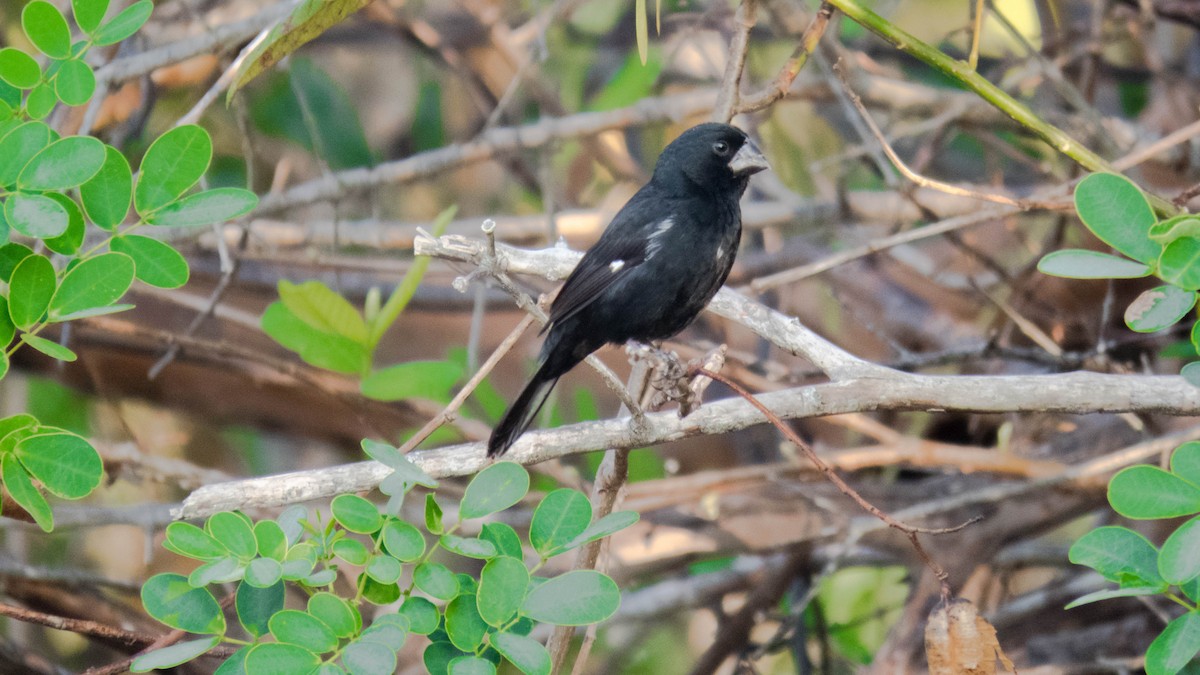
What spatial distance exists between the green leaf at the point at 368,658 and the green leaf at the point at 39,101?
114 cm

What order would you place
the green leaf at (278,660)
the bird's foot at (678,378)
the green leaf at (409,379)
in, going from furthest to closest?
the green leaf at (409,379), the bird's foot at (678,378), the green leaf at (278,660)

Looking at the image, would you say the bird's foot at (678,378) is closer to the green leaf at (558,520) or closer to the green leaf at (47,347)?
the green leaf at (558,520)

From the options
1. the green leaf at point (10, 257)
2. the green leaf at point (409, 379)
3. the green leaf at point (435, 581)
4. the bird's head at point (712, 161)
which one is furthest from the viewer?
the bird's head at point (712, 161)

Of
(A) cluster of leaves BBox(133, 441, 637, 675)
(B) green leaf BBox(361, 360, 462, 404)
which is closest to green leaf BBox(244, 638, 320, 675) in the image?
(A) cluster of leaves BBox(133, 441, 637, 675)

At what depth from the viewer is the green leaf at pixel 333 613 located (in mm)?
1667

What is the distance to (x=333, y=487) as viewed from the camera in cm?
214

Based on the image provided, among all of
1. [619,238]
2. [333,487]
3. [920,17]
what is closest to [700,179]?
[619,238]

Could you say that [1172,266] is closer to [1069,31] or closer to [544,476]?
[544,476]

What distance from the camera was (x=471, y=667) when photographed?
170 centimetres

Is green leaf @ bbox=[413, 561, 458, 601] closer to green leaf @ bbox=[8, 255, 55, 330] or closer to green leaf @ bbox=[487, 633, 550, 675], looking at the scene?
green leaf @ bbox=[487, 633, 550, 675]

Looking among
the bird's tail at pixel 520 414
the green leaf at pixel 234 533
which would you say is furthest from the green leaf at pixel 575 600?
the bird's tail at pixel 520 414

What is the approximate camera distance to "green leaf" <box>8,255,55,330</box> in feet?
6.22

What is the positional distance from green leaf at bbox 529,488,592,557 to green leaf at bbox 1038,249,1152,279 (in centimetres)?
85

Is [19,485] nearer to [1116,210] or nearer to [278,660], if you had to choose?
[278,660]
